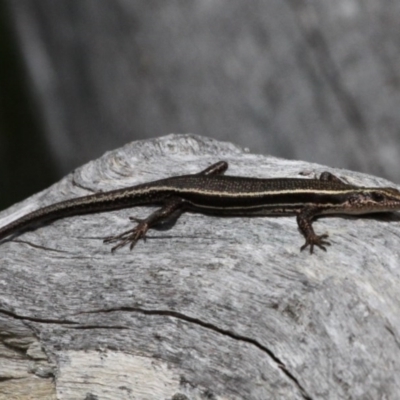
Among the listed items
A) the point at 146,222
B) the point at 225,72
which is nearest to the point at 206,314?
the point at 146,222

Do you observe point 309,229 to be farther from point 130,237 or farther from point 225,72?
point 225,72

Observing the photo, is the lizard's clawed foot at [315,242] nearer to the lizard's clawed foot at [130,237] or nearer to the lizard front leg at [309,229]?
the lizard front leg at [309,229]

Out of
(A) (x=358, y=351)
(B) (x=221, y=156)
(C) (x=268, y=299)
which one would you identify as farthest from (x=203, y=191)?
(A) (x=358, y=351)

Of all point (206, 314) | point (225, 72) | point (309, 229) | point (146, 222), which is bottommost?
point (206, 314)

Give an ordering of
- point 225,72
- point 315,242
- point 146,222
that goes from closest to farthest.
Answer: point 315,242, point 146,222, point 225,72

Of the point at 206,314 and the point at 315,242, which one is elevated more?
the point at 315,242

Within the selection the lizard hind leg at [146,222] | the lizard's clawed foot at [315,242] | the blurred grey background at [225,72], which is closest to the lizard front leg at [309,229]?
the lizard's clawed foot at [315,242]

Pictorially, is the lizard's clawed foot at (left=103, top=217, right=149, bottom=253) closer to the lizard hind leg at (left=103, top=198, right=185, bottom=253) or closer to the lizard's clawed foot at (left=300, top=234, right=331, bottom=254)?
the lizard hind leg at (left=103, top=198, right=185, bottom=253)
